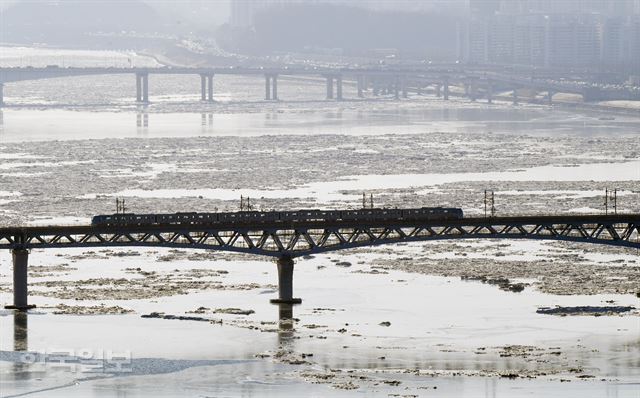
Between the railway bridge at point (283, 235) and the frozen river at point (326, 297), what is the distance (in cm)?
152

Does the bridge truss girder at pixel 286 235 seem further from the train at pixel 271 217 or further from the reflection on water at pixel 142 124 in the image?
the reflection on water at pixel 142 124

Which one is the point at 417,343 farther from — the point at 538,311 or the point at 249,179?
the point at 249,179

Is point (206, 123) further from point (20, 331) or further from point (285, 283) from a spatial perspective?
point (20, 331)

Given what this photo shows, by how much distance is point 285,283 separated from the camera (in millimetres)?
78312

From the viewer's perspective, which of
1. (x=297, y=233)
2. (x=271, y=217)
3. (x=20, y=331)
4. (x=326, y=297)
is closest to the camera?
(x=20, y=331)

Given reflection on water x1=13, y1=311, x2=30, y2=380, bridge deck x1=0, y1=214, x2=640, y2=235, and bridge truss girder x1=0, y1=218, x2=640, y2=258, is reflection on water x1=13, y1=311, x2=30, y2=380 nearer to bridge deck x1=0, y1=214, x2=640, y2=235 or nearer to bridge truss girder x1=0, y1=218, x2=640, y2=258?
bridge truss girder x1=0, y1=218, x2=640, y2=258

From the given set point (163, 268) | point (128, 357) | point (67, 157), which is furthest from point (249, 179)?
point (128, 357)

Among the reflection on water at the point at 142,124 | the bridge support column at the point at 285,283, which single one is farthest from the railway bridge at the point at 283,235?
the reflection on water at the point at 142,124

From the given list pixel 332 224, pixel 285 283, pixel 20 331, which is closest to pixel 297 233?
pixel 332 224

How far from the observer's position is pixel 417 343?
232 ft

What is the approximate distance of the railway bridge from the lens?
78.1 meters

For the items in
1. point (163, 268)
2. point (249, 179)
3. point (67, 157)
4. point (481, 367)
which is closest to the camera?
point (481, 367)

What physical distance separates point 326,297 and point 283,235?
433cm

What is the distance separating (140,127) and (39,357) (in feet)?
360
